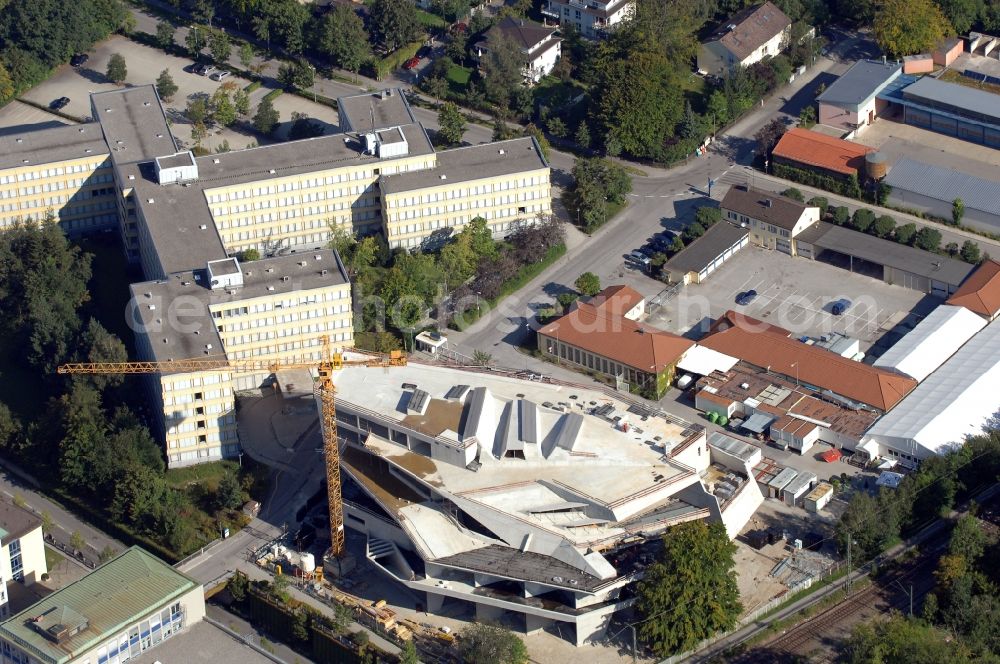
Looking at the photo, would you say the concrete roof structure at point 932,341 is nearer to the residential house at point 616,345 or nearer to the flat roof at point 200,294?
the residential house at point 616,345

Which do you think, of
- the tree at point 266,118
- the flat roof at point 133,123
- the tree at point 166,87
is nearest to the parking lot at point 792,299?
the tree at point 266,118

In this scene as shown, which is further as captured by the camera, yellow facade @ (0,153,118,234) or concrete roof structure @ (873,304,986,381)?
yellow facade @ (0,153,118,234)

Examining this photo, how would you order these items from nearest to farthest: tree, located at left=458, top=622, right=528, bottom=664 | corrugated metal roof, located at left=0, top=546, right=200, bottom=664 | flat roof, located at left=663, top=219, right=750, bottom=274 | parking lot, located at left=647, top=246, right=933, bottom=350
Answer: corrugated metal roof, located at left=0, top=546, right=200, bottom=664 → tree, located at left=458, top=622, right=528, bottom=664 → parking lot, located at left=647, top=246, right=933, bottom=350 → flat roof, located at left=663, top=219, right=750, bottom=274

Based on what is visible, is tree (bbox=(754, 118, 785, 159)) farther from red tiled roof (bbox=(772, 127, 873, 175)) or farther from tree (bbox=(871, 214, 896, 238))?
tree (bbox=(871, 214, 896, 238))

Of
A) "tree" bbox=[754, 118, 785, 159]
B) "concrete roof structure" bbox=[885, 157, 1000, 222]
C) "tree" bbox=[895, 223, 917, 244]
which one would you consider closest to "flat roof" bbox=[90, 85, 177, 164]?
"tree" bbox=[754, 118, 785, 159]

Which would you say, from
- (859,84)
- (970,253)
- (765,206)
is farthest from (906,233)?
(859,84)

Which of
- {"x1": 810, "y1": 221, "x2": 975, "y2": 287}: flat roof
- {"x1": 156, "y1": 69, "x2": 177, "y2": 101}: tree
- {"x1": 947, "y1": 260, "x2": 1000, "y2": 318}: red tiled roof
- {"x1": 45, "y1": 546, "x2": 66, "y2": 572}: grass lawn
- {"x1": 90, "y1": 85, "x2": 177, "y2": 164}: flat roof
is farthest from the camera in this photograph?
{"x1": 156, "y1": 69, "x2": 177, "y2": 101}: tree

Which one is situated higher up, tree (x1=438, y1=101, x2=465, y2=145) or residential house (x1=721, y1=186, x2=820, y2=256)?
tree (x1=438, y1=101, x2=465, y2=145)
